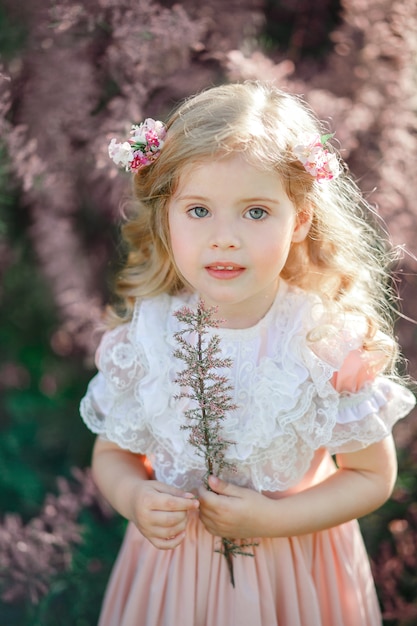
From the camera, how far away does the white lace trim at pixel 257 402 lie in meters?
1.67

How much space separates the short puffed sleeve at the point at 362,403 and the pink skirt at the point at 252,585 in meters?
0.32

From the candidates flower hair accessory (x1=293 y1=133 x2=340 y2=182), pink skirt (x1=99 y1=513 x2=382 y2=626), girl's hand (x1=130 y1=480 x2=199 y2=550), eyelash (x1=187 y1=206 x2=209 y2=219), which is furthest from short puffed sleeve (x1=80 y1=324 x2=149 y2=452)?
flower hair accessory (x1=293 y1=133 x2=340 y2=182)

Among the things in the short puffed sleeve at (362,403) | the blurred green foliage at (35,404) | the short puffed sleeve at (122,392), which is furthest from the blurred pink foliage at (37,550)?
the short puffed sleeve at (362,403)

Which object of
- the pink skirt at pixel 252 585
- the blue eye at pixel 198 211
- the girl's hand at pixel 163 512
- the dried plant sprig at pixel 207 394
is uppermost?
the blue eye at pixel 198 211

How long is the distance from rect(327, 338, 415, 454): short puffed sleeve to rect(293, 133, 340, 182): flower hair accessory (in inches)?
16.2

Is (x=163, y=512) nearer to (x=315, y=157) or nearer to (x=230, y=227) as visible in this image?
(x=230, y=227)

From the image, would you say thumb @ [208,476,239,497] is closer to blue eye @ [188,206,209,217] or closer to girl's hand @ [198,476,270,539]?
girl's hand @ [198,476,270,539]

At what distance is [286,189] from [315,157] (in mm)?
91

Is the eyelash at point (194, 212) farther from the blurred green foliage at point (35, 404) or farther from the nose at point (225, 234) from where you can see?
the blurred green foliage at point (35, 404)

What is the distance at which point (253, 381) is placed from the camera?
67.1 inches

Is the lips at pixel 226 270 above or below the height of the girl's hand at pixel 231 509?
above

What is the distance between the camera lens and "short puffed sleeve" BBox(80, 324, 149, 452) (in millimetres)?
1805

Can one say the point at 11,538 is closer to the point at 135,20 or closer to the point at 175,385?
the point at 175,385

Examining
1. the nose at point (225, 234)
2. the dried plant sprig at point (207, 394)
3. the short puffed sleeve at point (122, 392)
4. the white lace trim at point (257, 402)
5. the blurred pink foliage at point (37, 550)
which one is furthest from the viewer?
the blurred pink foliage at point (37, 550)
